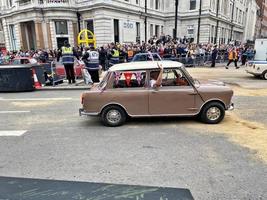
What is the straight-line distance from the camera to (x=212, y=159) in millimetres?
4621

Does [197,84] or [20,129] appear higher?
[197,84]

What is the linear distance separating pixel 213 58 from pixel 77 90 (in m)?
13.3

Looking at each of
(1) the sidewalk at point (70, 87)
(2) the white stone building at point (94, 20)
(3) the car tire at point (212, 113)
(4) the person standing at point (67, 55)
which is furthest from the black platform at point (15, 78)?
(2) the white stone building at point (94, 20)

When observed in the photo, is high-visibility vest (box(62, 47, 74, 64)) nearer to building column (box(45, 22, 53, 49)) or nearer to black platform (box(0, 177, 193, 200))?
black platform (box(0, 177, 193, 200))

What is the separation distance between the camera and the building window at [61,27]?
33031 mm

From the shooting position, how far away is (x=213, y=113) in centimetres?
653

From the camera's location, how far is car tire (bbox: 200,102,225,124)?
21.2 ft

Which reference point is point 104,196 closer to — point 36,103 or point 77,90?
point 36,103

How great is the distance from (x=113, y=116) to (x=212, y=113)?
Answer: 8.28 feet

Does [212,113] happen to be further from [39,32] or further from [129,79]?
[39,32]

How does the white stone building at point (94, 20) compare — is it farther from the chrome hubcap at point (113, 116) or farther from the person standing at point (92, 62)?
the chrome hubcap at point (113, 116)

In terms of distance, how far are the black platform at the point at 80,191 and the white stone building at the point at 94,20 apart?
28.3m

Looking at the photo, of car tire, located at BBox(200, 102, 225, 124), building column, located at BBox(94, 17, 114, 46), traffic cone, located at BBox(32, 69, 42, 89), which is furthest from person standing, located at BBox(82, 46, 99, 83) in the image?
building column, located at BBox(94, 17, 114, 46)

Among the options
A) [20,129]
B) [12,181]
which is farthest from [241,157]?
[20,129]
